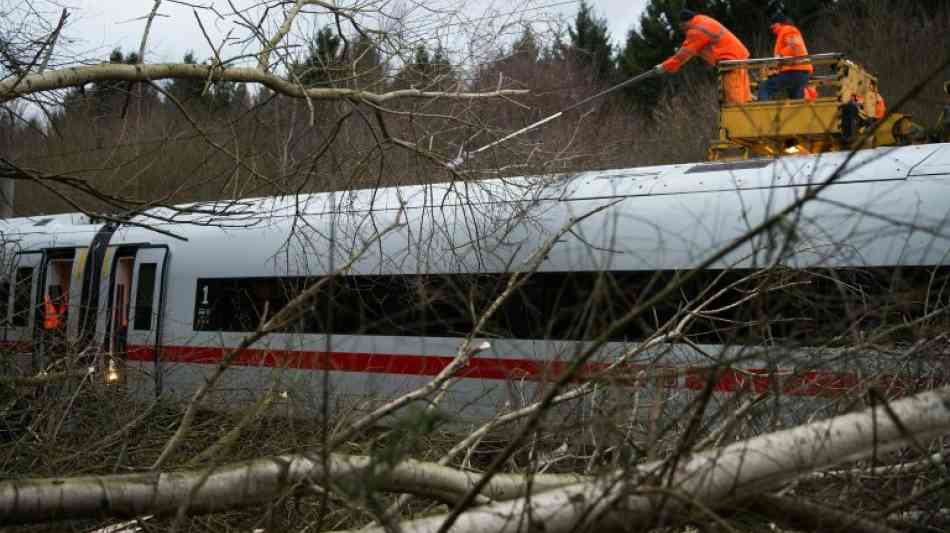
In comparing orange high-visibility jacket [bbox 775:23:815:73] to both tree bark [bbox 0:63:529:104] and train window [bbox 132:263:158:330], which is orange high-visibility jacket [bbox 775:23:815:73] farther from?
train window [bbox 132:263:158:330]

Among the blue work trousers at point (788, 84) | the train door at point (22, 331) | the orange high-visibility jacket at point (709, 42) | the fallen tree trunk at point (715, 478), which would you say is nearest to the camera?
the fallen tree trunk at point (715, 478)

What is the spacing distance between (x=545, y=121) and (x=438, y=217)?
6.92ft

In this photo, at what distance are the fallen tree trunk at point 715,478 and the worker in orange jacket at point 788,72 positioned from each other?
7.61 meters

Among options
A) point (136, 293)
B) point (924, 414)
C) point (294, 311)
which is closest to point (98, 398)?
point (294, 311)

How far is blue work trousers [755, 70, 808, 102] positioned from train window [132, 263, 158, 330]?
22.8 feet

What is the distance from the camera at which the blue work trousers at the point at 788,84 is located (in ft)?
33.7

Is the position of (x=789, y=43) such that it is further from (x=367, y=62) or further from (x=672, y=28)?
(x=672, y=28)

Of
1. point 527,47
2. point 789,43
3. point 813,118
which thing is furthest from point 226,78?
point 789,43

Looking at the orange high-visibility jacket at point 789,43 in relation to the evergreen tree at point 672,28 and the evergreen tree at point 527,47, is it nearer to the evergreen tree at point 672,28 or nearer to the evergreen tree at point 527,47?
the evergreen tree at point 527,47

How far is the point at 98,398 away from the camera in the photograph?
6062 mm

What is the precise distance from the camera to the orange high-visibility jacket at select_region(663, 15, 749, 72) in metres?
10.4

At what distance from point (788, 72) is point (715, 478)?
8.50m

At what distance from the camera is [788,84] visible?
10.3 metres

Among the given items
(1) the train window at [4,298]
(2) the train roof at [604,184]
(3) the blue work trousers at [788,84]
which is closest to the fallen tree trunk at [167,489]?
(2) the train roof at [604,184]
